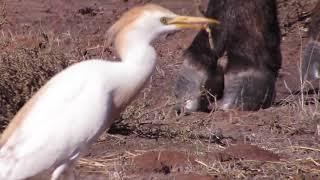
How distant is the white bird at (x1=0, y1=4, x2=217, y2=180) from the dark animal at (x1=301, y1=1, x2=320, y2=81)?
3.11 metres

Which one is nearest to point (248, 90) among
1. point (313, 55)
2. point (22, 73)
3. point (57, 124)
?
point (313, 55)

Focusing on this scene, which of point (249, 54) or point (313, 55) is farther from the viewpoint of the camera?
point (313, 55)

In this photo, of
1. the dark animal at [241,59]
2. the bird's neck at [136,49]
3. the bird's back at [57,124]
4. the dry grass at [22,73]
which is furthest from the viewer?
the dark animal at [241,59]

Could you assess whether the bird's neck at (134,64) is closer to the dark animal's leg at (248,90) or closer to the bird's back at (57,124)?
the bird's back at (57,124)

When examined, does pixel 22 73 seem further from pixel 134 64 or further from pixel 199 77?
pixel 134 64

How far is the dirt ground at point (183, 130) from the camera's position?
5.42 m

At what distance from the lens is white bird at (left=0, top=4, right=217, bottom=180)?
4164 mm

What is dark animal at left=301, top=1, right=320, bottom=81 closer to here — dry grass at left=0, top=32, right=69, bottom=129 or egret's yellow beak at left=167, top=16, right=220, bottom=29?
dry grass at left=0, top=32, right=69, bottom=129

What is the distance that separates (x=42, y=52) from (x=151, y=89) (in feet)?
3.78

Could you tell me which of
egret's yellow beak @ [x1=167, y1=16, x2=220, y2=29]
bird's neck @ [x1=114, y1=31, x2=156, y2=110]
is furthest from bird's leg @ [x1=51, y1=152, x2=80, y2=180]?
egret's yellow beak @ [x1=167, y1=16, x2=220, y2=29]

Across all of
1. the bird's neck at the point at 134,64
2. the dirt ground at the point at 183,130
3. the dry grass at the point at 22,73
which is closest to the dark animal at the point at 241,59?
the dirt ground at the point at 183,130

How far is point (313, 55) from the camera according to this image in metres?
7.32

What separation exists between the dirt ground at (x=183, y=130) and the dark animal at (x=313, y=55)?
0.24 feet

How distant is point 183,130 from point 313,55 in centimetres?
158
